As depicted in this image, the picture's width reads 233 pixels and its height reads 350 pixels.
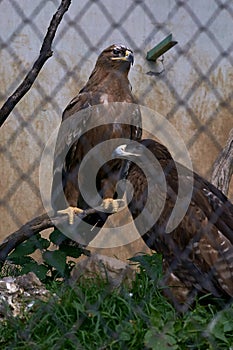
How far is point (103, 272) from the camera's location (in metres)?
3.86

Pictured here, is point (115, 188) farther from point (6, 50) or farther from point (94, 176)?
point (6, 50)

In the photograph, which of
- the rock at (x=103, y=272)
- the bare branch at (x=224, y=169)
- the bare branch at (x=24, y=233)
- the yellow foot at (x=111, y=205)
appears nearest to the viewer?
the rock at (x=103, y=272)

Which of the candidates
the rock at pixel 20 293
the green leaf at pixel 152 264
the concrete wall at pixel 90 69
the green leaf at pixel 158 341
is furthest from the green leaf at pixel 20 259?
the green leaf at pixel 158 341

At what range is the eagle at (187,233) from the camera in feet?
11.8

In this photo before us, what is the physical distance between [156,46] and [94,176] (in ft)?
4.03

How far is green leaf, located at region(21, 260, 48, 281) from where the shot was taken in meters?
4.07

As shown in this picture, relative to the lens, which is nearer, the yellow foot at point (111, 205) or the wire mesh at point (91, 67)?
the yellow foot at point (111, 205)

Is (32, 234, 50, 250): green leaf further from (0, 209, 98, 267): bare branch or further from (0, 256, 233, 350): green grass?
(0, 256, 233, 350): green grass

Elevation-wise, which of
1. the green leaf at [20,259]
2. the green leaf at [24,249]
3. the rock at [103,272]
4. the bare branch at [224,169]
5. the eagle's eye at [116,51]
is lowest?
the bare branch at [224,169]

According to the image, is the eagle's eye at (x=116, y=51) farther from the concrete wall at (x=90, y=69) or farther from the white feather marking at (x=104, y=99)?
the white feather marking at (x=104, y=99)

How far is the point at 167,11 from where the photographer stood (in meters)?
5.55

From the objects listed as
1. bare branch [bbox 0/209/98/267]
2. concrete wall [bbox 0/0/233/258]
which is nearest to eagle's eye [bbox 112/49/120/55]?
concrete wall [bbox 0/0/233/258]

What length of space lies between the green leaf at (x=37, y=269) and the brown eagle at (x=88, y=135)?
1.78ft

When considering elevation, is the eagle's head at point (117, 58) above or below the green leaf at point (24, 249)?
above
